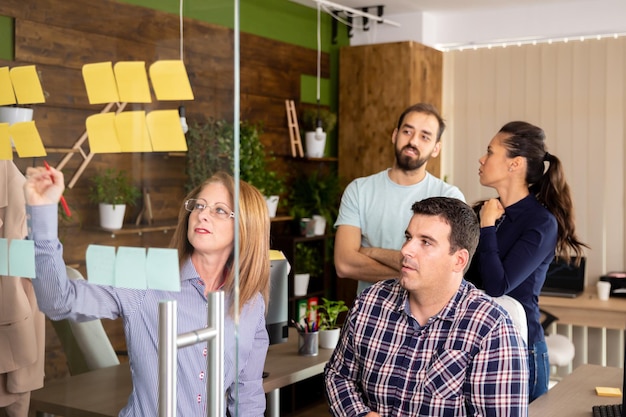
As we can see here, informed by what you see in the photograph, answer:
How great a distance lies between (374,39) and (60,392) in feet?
17.9

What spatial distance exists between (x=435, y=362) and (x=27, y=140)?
4.64 feet

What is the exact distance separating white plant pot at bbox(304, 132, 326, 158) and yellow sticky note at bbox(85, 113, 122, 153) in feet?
15.6

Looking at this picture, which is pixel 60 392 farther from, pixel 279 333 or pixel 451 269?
pixel 279 333

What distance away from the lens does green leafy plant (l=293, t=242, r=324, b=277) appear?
553 cm

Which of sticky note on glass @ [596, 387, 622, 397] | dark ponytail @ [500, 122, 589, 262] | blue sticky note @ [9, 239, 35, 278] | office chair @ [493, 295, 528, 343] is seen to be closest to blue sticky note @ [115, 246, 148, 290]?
blue sticky note @ [9, 239, 35, 278]

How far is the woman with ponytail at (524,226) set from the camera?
2.66 meters

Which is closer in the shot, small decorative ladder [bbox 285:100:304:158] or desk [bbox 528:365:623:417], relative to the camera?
desk [bbox 528:365:623:417]

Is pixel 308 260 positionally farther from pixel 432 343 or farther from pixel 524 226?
pixel 432 343

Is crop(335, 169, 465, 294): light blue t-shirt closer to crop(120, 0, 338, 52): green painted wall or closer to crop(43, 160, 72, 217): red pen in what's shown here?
crop(43, 160, 72, 217): red pen

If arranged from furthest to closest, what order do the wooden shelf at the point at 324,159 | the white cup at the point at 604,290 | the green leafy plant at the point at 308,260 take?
the wooden shelf at the point at 324,159, the green leafy plant at the point at 308,260, the white cup at the point at 604,290

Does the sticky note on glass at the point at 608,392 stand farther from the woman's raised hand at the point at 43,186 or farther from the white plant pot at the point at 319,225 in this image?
the white plant pot at the point at 319,225

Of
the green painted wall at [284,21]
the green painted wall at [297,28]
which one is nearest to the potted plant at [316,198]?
the green painted wall at [297,28]

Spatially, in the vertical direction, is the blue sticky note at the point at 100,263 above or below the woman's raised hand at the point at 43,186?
below

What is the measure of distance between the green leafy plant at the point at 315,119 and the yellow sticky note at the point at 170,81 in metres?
4.78
